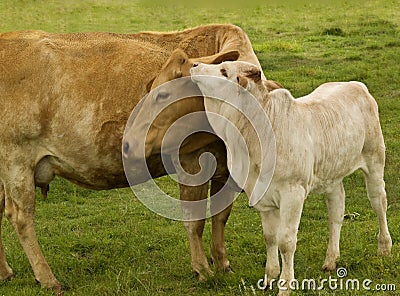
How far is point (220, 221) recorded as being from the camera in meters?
6.88

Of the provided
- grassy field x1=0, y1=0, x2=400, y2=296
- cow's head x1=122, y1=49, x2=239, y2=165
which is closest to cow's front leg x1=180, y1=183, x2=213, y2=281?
grassy field x1=0, y1=0, x2=400, y2=296

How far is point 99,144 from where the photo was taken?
6.61m

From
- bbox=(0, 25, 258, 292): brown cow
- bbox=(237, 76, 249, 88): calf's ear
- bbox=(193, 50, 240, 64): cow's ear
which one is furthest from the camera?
bbox=(0, 25, 258, 292): brown cow

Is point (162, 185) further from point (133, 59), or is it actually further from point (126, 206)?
point (133, 59)

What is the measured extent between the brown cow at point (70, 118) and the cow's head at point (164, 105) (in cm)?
36

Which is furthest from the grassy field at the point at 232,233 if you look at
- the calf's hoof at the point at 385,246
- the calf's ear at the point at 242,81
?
the calf's ear at the point at 242,81

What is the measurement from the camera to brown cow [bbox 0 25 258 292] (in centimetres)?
655

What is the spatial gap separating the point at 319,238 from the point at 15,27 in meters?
15.2

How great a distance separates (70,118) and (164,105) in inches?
37.3

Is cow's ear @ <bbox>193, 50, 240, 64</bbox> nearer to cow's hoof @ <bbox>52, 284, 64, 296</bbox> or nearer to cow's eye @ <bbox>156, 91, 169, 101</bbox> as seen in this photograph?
cow's eye @ <bbox>156, 91, 169, 101</bbox>

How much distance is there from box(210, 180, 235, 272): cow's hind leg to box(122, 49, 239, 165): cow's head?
96cm

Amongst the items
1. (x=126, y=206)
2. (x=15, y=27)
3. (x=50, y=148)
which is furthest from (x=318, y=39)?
(x=50, y=148)

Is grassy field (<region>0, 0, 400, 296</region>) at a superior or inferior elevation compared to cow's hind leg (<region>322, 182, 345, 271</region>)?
inferior

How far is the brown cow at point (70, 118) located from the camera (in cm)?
655
